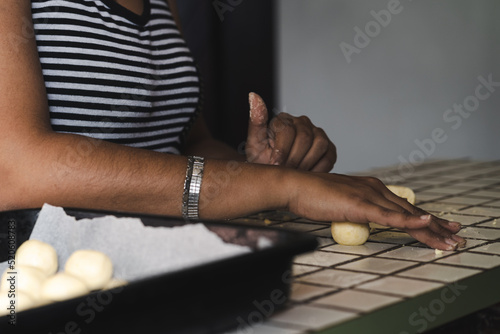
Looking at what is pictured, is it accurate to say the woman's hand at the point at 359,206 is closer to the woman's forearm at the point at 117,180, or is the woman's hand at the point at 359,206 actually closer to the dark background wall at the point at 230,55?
the woman's forearm at the point at 117,180

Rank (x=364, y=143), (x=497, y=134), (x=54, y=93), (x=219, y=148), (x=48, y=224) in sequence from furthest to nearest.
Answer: (x=364, y=143) < (x=497, y=134) < (x=219, y=148) < (x=54, y=93) < (x=48, y=224)

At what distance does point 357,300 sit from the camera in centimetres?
86

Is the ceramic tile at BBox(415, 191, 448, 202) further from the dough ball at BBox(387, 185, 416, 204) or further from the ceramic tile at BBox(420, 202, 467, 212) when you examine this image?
the dough ball at BBox(387, 185, 416, 204)

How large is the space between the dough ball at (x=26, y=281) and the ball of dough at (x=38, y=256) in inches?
1.0

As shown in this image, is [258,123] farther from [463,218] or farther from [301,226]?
[463,218]

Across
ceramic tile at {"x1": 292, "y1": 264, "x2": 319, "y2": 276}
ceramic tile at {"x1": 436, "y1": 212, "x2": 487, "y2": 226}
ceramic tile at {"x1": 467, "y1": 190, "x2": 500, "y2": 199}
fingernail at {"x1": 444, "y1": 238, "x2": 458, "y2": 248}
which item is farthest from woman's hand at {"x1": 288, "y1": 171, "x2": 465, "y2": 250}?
ceramic tile at {"x1": 467, "y1": 190, "x2": 500, "y2": 199}

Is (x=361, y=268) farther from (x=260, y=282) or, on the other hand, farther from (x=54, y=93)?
(x=54, y=93)

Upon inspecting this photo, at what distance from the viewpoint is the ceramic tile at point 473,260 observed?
1034mm

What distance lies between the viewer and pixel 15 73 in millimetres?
1127

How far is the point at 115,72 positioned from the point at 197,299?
2.62 feet

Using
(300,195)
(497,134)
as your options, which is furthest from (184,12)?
(300,195)

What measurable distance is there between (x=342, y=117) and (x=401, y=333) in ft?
12.0

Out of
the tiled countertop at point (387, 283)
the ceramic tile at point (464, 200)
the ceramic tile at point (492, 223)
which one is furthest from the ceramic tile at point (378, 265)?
the ceramic tile at point (464, 200)

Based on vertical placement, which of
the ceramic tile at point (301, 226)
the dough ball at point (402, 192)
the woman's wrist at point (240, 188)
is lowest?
the ceramic tile at point (301, 226)
